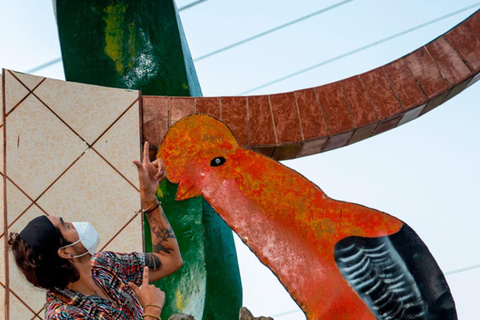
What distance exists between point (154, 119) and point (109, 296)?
1.73 meters

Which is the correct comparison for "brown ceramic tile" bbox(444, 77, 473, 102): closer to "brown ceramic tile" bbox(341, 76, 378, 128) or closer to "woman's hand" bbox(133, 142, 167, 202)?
"brown ceramic tile" bbox(341, 76, 378, 128)

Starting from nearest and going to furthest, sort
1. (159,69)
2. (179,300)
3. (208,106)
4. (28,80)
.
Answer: (28,80) → (179,300) → (208,106) → (159,69)

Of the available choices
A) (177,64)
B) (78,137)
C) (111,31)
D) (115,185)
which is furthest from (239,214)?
(111,31)

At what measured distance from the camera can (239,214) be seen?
3029 mm

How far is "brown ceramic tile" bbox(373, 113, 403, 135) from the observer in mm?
3459

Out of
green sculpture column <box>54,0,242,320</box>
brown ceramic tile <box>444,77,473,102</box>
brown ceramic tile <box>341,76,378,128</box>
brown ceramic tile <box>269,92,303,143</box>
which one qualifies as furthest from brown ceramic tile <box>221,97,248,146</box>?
brown ceramic tile <box>444,77,473,102</box>

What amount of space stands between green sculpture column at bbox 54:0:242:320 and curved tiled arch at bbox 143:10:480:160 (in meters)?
0.32

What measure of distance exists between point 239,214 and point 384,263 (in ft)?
1.95

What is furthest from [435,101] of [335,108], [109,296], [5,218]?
[109,296]

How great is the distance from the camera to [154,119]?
3.33 m

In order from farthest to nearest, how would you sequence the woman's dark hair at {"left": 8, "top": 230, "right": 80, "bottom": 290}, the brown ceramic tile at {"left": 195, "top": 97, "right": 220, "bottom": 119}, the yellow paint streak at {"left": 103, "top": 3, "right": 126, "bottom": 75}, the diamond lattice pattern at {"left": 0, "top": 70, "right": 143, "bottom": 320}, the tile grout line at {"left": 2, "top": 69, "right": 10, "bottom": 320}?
the yellow paint streak at {"left": 103, "top": 3, "right": 126, "bottom": 75}, the brown ceramic tile at {"left": 195, "top": 97, "right": 220, "bottom": 119}, the diamond lattice pattern at {"left": 0, "top": 70, "right": 143, "bottom": 320}, the tile grout line at {"left": 2, "top": 69, "right": 10, "bottom": 320}, the woman's dark hair at {"left": 8, "top": 230, "right": 80, "bottom": 290}

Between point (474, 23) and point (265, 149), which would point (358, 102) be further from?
point (474, 23)

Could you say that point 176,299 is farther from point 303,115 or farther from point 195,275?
point 303,115

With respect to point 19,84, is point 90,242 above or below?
below
